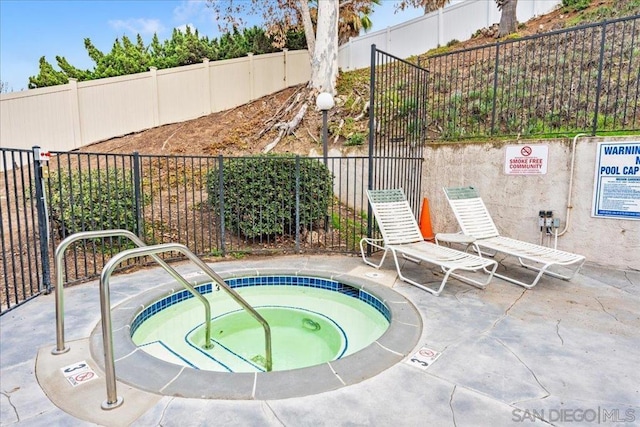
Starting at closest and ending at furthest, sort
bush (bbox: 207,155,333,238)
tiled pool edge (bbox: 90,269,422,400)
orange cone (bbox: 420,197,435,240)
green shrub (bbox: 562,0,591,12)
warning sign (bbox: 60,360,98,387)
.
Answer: tiled pool edge (bbox: 90,269,422,400) < warning sign (bbox: 60,360,98,387) < bush (bbox: 207,155,333,238) < orange cone (bbox: 420,197,435,240) < green shrub (bbox: 562,0,591,12)

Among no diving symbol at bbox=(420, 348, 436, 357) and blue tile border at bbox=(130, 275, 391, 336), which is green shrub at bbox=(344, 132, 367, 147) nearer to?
blue tile border at bbox=(130, 275, 391, 336)

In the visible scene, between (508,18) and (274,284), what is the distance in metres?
11.4

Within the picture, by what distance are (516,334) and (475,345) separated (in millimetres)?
416

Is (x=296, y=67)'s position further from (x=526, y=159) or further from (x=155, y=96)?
(x=526, y=159)

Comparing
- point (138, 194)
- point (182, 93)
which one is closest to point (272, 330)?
point (138, 194)

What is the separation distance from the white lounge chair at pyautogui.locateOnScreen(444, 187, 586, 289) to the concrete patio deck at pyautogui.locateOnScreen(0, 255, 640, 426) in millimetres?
458

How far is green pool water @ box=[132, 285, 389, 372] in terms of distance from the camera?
3.09 metres

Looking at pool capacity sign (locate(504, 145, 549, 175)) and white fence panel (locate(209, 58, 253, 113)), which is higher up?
white fence panel (locate(209, 58, 253, 113))

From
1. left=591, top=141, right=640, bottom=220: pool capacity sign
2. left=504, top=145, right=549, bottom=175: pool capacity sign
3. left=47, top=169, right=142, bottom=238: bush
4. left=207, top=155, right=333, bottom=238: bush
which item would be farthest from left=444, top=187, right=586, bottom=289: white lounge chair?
left=47, top=169, right=142, bottom=238: bush

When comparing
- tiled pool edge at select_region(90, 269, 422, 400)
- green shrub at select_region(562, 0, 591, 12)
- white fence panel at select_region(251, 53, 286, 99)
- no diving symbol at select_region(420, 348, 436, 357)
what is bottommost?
no diving symbol at select_region(420, 348, 436, 357)

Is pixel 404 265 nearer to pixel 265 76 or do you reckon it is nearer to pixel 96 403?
pixel 96 403

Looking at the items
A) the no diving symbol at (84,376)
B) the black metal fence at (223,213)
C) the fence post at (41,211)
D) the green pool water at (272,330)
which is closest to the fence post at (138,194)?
the black metal fence at (223,213)

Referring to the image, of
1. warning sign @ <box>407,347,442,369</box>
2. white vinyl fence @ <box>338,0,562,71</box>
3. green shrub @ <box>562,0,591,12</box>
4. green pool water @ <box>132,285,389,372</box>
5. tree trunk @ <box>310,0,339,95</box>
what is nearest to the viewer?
warning sign @ <box>407,347,442,369</box>

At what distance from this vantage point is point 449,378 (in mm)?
2217
